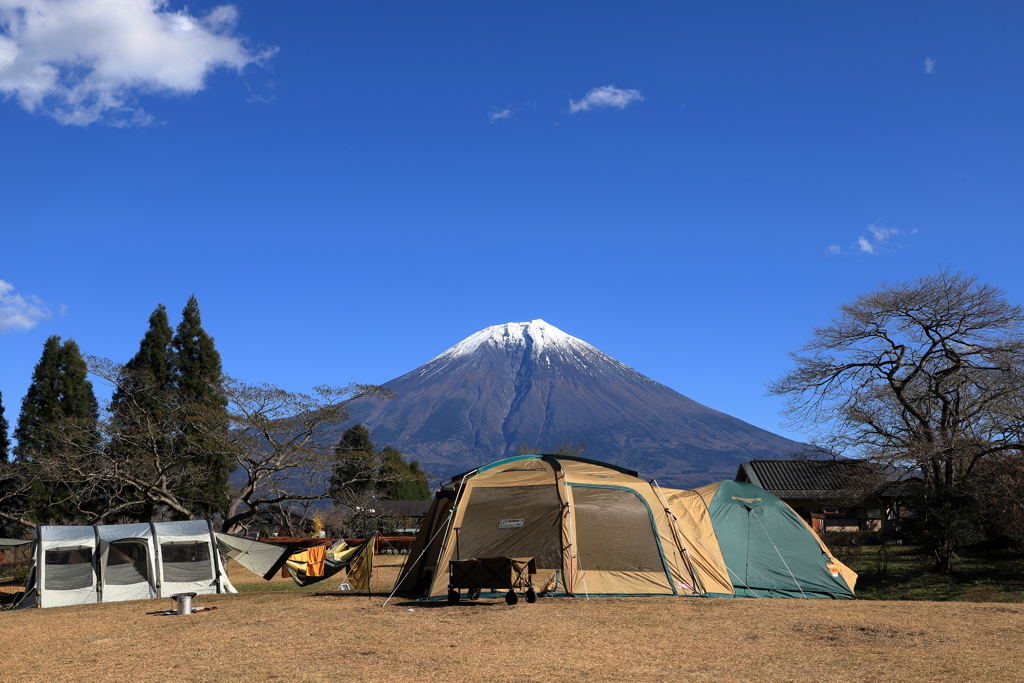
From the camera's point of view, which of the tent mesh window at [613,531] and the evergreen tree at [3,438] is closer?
the tent mesh window at [613,531]

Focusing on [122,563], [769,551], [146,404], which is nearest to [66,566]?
[122,563]

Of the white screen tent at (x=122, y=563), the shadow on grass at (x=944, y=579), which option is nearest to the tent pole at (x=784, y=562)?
the shadow on grass at (x=944, y=579)

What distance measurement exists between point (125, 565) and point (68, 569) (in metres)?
0.93

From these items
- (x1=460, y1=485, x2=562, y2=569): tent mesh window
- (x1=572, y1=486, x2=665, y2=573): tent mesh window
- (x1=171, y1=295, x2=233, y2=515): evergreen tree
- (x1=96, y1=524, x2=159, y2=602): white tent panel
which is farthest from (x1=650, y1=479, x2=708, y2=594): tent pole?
(x1=171, y1=295, x2=233, y2=515): evergreen tree

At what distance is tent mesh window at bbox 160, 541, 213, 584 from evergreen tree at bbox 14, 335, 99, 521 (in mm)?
11323

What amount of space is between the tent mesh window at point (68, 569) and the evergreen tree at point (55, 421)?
1122 cm

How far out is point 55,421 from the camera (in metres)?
29.1

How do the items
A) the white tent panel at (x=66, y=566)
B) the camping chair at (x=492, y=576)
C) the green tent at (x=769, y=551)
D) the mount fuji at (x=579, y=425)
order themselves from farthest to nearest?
the mount fuji at (x=579, y=425) < the white tent panel at (x=66, y=566) < the green tent at (x=769, y=551) < the camping chair at (x=492, y=576)

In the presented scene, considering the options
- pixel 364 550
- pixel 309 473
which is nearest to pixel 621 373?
pixel 309 473

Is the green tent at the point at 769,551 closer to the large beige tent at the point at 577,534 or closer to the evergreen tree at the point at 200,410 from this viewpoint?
the large beige tent at the point at 577,534

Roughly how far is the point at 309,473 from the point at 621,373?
574 ft

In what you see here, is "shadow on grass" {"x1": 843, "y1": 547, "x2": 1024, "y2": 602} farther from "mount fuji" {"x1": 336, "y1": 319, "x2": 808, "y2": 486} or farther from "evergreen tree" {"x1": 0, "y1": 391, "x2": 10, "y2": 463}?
"mount fuji" {"x1": 336, "y1": 319, "x2": 808, "y2": 486}

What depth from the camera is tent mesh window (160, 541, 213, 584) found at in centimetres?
1486

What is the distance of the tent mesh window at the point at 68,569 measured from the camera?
1389cm
